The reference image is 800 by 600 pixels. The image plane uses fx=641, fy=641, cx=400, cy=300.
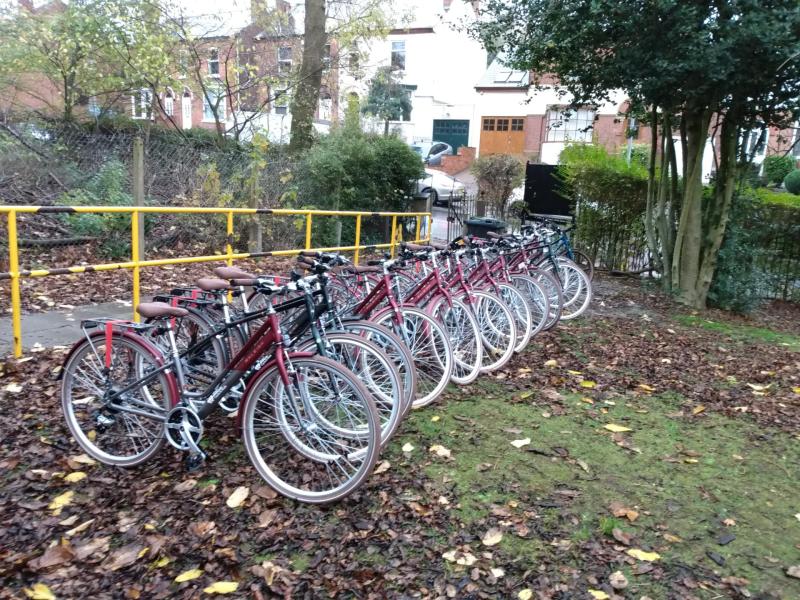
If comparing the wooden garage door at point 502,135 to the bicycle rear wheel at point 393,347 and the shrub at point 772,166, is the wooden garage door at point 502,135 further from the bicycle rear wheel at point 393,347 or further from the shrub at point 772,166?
the bicycle rear wheel at point 393,347

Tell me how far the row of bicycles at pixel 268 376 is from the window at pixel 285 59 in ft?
35.3

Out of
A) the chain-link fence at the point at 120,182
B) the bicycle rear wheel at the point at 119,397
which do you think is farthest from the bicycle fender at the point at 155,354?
the chain-link fence at the point at 120,182

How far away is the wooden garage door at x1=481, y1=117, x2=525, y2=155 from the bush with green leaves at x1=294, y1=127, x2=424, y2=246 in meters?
22.2

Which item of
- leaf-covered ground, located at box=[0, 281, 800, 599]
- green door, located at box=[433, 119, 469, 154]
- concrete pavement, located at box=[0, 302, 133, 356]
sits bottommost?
leaf-covered ground, located at box=[0, 281, 800, 599]

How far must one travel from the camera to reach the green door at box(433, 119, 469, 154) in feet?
113

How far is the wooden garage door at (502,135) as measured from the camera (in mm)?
32750

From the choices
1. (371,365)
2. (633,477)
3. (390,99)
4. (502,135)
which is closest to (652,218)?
(633,477)

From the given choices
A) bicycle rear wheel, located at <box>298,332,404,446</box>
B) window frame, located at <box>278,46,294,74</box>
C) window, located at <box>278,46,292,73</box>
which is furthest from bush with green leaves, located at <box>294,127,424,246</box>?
bicycle rear wheel, located at <box>298,332,404,446</box>

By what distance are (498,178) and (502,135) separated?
19.1m

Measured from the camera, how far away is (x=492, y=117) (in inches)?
1316

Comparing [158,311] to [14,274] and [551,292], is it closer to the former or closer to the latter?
[14,274]

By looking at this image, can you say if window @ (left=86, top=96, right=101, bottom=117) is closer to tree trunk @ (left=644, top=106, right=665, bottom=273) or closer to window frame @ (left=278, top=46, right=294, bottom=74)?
window frame @ (left=278, top=46, right=294, bottom=74)

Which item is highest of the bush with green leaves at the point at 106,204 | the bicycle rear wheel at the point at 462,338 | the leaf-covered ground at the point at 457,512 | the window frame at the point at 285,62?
the window frame at the point at 285,62

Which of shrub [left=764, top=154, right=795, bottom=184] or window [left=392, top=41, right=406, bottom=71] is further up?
window [left=392, top=41, right=406, bottom=71]
